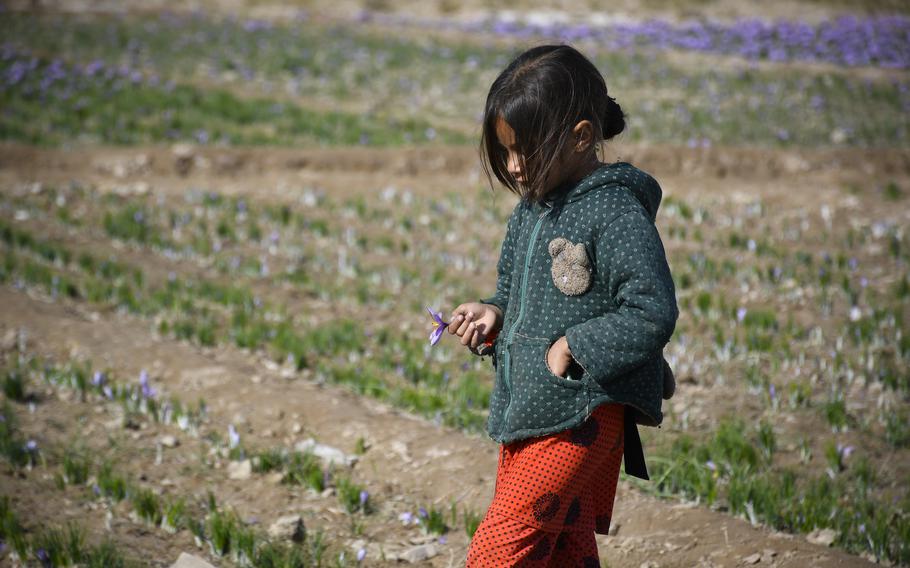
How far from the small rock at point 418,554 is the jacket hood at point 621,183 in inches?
70.9

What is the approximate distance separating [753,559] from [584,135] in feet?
6.11

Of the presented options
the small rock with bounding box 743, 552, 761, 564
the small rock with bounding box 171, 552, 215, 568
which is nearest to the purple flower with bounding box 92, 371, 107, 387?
the small rock with bounding box 171, 552, 215, 568

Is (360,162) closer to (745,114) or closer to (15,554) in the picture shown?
(745,114)

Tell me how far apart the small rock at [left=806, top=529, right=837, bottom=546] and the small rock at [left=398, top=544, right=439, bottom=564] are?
1509 mm

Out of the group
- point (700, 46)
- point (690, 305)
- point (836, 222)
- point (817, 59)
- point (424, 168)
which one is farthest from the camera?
point (700, 46)

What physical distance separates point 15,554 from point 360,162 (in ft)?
26.7

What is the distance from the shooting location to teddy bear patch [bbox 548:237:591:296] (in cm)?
248

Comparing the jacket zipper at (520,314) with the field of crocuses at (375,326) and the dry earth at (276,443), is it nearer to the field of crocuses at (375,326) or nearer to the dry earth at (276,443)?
the field of crocuses at (375,326)

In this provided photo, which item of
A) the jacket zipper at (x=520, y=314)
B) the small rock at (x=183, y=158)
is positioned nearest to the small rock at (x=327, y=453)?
the jacket zipper at (x=520, y=314)

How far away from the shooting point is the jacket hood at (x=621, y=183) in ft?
8.11

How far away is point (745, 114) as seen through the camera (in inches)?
508

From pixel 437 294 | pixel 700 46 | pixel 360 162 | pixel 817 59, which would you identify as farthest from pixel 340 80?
pixel 437 294

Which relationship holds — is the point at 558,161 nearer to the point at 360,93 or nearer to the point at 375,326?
the point at 375,326

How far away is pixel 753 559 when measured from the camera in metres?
3.40
